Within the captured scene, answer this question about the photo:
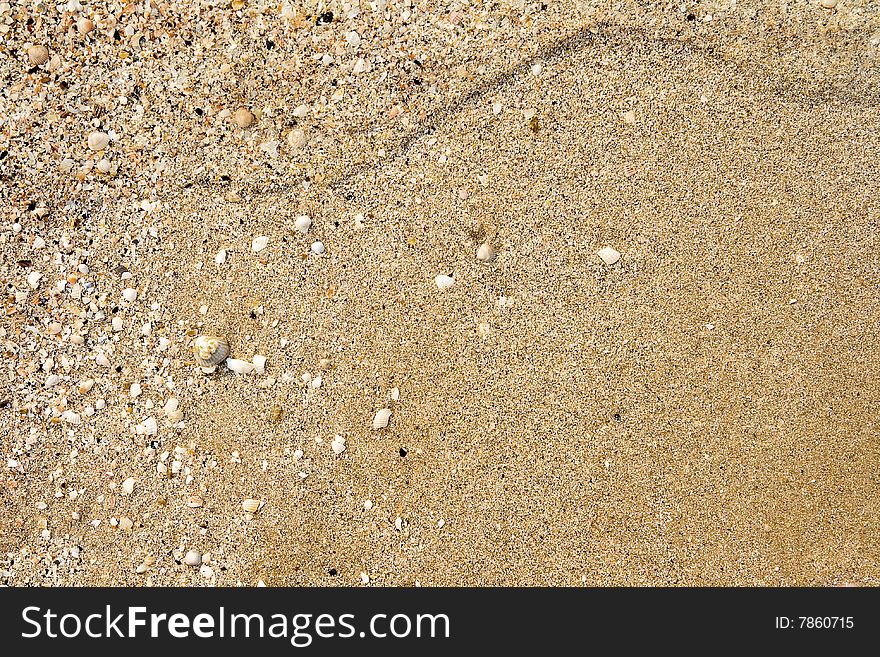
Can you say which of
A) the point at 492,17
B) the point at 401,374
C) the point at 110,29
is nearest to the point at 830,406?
the point at 401,374

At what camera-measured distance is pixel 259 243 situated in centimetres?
210

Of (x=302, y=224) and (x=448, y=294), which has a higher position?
(x=302, y=224)

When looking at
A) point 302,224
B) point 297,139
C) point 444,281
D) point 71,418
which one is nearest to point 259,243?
point 302,224

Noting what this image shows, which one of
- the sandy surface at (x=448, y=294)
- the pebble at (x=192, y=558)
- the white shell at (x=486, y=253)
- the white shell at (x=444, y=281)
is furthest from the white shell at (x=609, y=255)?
the pebble at (x=192, y=558)

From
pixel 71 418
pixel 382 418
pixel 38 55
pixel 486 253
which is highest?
pixel 38 55

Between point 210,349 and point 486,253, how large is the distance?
3.21 feet

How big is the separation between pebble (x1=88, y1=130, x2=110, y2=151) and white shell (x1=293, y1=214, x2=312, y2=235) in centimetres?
69

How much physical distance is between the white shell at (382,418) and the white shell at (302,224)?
0.66 meters

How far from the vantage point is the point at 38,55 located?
6.82 feet

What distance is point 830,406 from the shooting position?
82.2 inches

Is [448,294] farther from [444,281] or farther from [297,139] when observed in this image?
[297,139]

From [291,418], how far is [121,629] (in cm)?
92

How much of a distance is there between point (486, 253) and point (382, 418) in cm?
66

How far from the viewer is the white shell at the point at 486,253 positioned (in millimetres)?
2070
